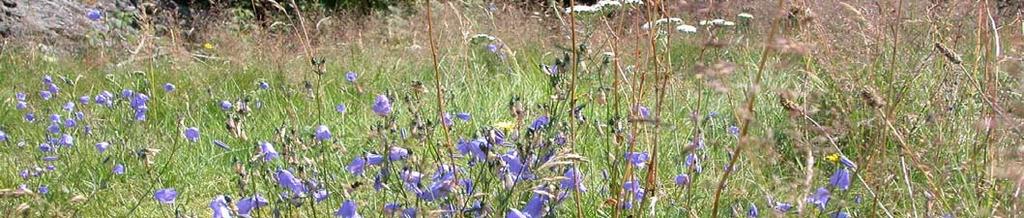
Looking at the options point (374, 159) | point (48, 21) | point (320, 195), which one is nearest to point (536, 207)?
point (374, 159)

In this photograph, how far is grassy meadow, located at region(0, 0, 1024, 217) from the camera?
162 cm

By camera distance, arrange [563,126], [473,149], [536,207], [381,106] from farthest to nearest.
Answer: [563,126]
[381,106]
[473,149]
[536,207]

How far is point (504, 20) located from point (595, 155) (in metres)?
3.54

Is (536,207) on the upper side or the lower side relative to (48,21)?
upper

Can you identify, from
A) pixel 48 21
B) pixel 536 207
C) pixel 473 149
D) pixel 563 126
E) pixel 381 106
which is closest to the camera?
pixel 536 207

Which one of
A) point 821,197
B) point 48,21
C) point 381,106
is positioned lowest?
point 48,21

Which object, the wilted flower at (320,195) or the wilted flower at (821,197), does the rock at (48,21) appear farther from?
the wilted flower at (821,197)

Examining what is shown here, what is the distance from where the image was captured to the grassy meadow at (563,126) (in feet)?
5.30

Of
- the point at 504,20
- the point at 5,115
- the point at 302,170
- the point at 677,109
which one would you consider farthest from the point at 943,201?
the point at 504,20

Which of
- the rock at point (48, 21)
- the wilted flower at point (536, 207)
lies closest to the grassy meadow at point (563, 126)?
the wilted flower at point (536, 207)

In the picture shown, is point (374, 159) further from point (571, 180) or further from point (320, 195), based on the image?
point (571, 180)

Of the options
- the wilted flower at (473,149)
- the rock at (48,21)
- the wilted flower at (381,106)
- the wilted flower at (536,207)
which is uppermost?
the wilted flower at (381,106)

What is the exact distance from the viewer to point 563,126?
192 centimetres

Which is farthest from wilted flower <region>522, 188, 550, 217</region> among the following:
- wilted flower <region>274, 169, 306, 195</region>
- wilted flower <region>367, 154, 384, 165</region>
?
wilted flower <region>274, 169, 306, 195</region>
